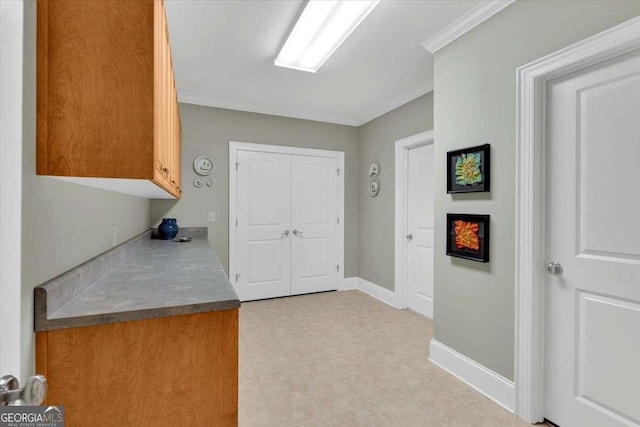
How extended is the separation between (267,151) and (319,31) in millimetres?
2070

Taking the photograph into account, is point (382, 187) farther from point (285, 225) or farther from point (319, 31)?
point (319, 31)

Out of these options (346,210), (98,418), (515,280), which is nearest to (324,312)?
(346,210)

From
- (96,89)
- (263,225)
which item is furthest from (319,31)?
(263,225)

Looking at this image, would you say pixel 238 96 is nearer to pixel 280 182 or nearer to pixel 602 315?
pixel 280 182

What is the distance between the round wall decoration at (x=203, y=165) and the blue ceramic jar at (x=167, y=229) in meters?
0.71

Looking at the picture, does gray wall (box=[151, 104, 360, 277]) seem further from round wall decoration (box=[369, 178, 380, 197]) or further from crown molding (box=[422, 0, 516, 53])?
crown molding (box=[422, 0, 516, 53])

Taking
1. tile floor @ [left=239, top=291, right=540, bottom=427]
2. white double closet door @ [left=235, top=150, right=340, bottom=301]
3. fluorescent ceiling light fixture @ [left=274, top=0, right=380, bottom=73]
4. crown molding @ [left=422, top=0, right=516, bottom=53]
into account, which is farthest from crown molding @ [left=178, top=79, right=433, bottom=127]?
tile floor @ [left=239, top=291, right=540, bottom=427]

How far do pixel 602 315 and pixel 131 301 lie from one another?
2.07 meters

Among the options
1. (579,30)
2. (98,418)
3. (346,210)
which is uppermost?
(579,30)

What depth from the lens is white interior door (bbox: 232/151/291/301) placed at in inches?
156

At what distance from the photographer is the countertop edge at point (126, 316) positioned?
904 mm

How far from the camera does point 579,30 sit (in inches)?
59.4

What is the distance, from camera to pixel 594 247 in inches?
60.4

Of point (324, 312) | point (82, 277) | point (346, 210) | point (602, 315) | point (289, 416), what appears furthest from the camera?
point (346, 210)
